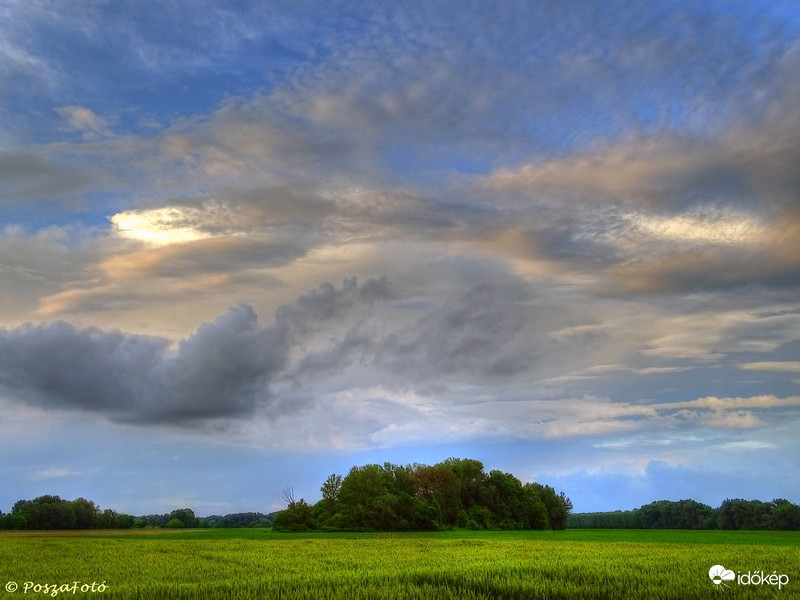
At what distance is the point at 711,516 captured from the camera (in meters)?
134

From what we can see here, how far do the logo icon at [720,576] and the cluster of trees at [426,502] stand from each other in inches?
3204

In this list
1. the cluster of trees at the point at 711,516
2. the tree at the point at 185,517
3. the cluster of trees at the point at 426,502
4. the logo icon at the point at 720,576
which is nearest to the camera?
the logo icon at the point at 720,576

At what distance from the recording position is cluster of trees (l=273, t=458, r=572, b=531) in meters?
101

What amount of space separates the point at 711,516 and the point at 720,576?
430 ft

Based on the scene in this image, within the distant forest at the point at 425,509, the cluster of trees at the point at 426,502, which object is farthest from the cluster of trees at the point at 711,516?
the cluster of trees at the point at 426,502

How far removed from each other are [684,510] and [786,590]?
14177 centimetres

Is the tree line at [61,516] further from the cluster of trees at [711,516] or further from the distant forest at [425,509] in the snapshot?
the cluster of trees at [711,516]

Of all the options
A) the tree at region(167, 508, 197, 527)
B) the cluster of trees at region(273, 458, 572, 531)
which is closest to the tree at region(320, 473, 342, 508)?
the cluster of trees at region(273, 458, 572, 531)

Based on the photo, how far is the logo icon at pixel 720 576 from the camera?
20.6 metres

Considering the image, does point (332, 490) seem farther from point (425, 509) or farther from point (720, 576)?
point (720, 576)

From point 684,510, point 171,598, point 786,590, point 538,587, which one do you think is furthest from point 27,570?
point 684,510

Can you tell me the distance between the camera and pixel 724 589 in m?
19.5

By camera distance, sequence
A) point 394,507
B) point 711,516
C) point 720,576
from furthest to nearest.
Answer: point 711,516, point 394,507, point 720,576

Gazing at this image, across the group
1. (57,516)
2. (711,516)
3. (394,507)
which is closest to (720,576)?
(394,507)
